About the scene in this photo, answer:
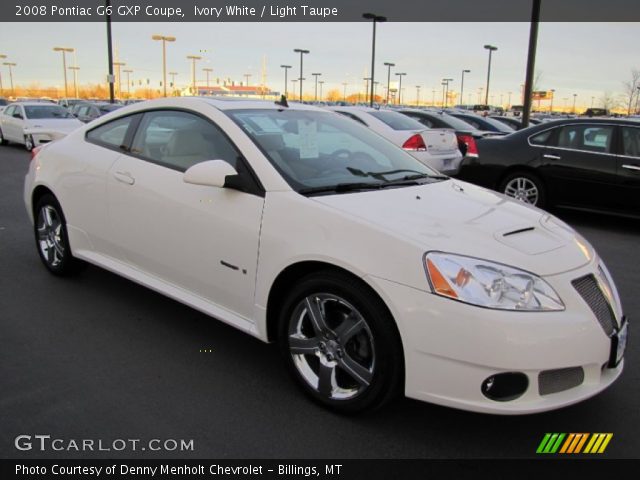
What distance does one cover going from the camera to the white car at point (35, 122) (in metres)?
17.3

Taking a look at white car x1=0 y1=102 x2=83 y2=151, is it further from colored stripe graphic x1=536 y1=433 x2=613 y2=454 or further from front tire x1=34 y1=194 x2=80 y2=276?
colored stripe graphic x1=536 y1=433 x2=613 y2=454

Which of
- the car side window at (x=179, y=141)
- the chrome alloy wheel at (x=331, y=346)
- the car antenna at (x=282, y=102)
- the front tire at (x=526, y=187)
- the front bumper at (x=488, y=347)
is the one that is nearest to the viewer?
the front bumper at (x=488, y=347)

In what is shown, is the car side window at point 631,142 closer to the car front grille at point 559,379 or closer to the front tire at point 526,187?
the front tire at point 526,187

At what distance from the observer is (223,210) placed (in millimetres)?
3346

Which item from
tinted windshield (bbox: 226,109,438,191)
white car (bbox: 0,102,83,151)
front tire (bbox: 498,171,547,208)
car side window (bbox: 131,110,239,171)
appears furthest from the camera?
white car (bbox: 0,102,83,151)

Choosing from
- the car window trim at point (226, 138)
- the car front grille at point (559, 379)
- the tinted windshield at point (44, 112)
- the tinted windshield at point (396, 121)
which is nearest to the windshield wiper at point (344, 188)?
the car window trim at point (226, 138)

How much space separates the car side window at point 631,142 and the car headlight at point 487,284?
5904mm

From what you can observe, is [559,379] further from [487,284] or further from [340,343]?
[340,343]

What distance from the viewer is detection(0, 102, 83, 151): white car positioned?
17266 mm

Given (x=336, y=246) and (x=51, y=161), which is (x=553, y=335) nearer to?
(x=336, y=246)

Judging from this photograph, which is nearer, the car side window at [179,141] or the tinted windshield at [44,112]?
the car side window at [179,141]

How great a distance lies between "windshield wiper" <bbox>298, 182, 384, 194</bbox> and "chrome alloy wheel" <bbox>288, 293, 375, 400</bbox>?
1.97 feet
